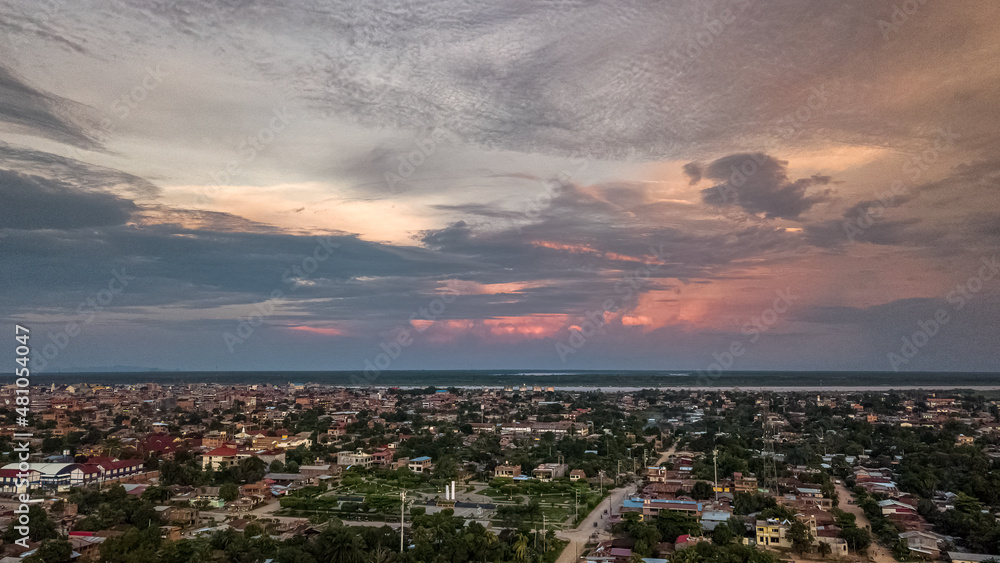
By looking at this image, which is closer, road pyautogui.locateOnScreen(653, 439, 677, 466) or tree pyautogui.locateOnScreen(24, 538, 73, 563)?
tree pyautogui.locateOnScreen(24, 538, 73, 563)

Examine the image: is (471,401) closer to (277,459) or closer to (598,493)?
(277,459)

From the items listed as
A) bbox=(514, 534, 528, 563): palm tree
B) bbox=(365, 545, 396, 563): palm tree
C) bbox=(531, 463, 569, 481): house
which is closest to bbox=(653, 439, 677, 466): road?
bbox=(531, 463, 569, 481): house

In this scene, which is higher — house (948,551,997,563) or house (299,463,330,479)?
house (948,551,997,563)

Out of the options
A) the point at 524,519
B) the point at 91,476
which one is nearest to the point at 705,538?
the point at 524,519

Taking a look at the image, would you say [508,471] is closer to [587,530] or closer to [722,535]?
[587,530]

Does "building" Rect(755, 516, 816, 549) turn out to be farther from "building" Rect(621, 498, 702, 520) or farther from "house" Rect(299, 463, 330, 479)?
"house" Rect(299, 463, 330, 479)
